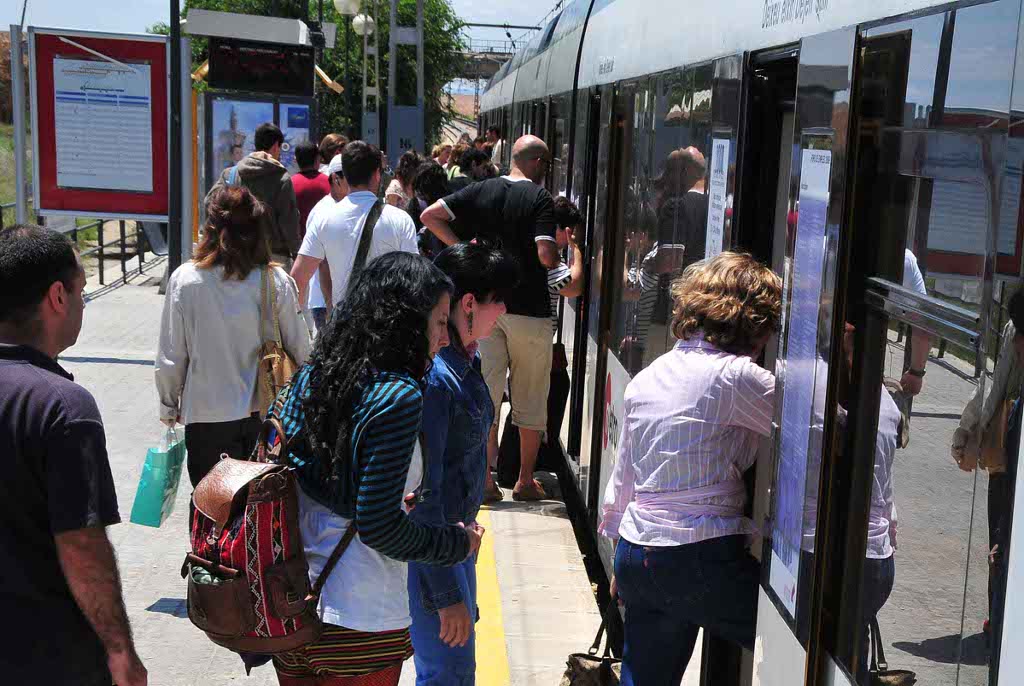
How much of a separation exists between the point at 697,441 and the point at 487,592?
281 centimetres

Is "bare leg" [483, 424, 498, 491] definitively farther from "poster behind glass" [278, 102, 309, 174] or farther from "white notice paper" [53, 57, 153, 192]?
"poster behind glass" [278, 102, 309, 174]

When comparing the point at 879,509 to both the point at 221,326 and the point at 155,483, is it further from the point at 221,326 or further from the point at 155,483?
the point at 155,483

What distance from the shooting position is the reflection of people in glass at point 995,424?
181 cm

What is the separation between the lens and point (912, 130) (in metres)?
2.23

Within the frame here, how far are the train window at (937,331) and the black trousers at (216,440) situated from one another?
9.93 ft

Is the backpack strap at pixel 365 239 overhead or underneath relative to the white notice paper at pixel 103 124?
underneath

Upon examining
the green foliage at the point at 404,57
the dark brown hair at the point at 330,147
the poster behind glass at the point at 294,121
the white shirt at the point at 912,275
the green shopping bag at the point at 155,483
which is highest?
the green foliage at the point at 404,57

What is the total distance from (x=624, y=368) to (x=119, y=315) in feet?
29.2

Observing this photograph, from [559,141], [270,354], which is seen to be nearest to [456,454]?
[270,354]

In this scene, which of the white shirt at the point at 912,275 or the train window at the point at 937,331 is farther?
the white shirt at the point at 912,275

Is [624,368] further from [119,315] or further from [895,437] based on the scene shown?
[119,315]

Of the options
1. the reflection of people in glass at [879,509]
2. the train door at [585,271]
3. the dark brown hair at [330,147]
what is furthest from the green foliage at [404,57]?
the reflection of people in glass at [879,509]

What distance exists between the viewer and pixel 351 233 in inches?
264

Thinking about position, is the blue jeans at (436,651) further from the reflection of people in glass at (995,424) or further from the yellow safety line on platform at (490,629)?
the reflection of people in glass at (995,424)
